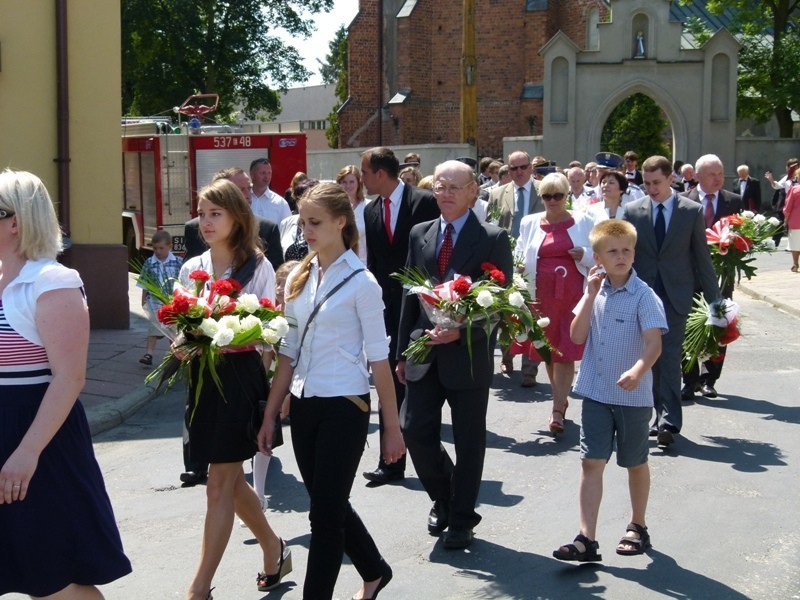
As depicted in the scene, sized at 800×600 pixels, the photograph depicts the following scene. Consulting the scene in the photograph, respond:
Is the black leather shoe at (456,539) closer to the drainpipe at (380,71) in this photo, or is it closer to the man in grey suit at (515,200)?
the man in grey suit at (515,200)

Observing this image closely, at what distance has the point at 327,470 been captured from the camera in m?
4.59

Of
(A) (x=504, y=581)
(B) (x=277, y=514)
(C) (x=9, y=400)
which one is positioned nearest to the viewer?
(C) (x=9, y=400)

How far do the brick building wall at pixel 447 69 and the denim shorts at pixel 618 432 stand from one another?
A: 109ft

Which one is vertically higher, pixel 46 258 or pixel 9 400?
pixel 46 258

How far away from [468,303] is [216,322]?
5.01 ft

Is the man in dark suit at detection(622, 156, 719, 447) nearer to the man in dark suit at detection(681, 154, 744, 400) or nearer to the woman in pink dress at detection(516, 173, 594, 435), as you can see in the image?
the woman in pink dress at detection(516, 173, 594, 435)

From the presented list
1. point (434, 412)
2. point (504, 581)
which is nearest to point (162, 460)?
point (434, 412)

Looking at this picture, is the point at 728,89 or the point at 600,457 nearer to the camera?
the point at 600,457

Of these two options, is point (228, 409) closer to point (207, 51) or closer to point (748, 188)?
point (748, 188)

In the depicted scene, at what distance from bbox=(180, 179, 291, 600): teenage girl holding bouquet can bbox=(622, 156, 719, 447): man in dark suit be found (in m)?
3.88

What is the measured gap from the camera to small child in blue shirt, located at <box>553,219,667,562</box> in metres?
5.71

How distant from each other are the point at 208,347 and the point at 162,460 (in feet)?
11.3

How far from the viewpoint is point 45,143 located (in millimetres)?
12664

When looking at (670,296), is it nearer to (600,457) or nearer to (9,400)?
(600,457)
